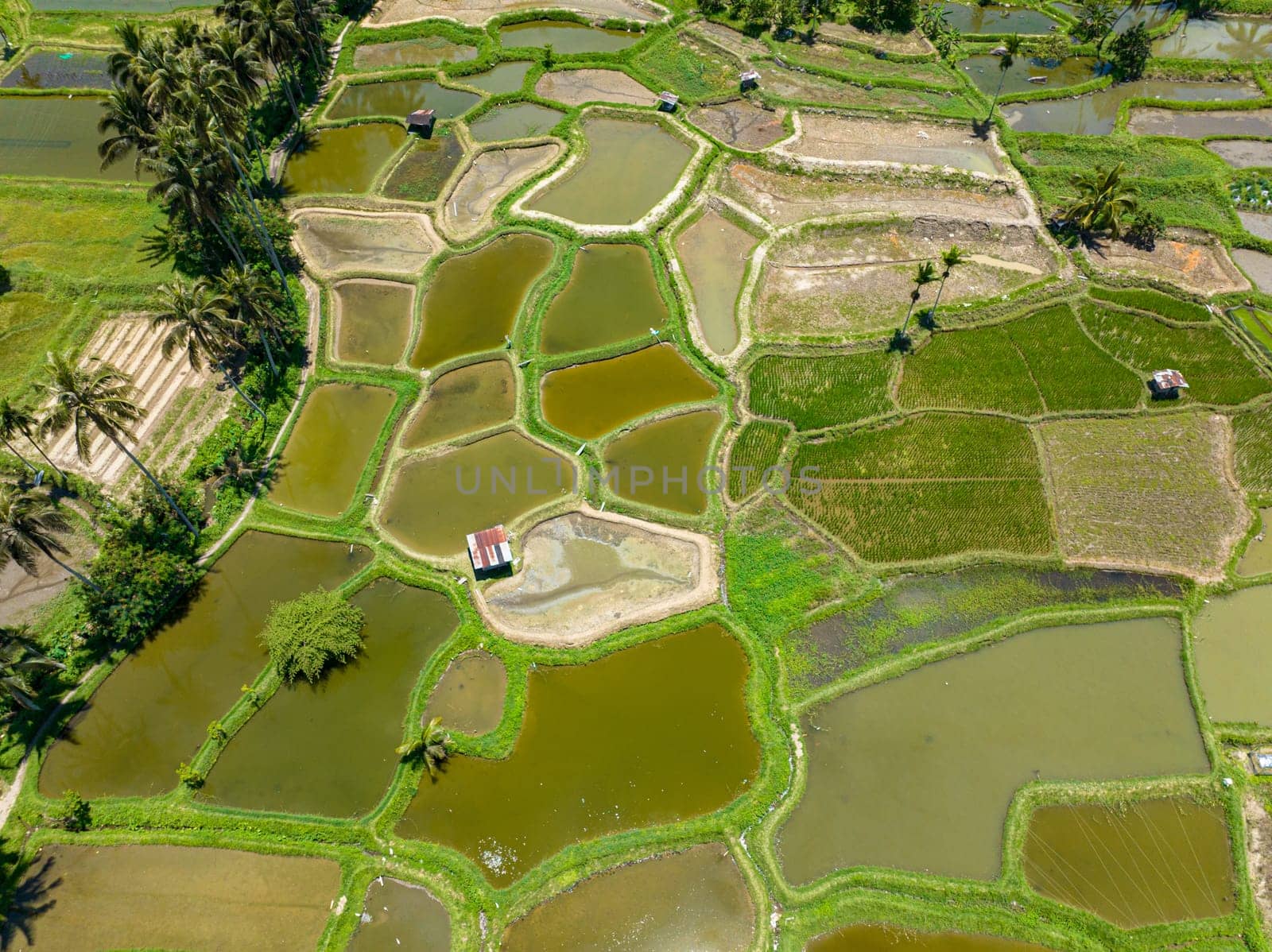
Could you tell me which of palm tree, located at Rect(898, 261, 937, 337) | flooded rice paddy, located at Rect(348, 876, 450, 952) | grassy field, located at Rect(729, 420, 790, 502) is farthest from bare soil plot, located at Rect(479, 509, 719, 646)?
palm tree, located at Rect(898, 261, 937, 337)

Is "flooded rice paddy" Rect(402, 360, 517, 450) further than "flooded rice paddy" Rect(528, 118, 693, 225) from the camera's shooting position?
No

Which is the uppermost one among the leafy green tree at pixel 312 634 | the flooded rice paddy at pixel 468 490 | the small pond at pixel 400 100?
the small pond at pixel 400 100

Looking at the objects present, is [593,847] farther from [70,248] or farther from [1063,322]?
[70,248]

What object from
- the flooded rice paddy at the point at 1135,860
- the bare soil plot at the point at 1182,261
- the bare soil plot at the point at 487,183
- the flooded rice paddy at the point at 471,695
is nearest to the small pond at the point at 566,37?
the bare soil plot at the point at 487,183

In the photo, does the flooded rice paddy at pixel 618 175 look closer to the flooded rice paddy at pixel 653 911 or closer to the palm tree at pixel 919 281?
the palm tree at pixel 919 281

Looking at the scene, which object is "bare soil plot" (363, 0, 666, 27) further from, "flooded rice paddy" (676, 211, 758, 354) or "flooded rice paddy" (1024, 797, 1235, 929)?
"flooded rice paddy" (1024, 797, 1235, 929)

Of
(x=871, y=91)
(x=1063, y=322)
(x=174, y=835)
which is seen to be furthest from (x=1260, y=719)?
(x=871, y=91)
